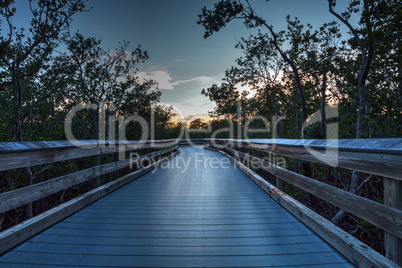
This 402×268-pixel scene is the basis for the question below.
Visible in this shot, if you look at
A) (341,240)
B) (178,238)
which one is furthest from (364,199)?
(178,238)

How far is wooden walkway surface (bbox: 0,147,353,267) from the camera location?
76.7 inches

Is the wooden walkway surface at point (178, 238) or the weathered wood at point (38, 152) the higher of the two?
the weathered wood at point (38, 152)

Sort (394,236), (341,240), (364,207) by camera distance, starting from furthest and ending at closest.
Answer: (341,240), (364,207), (394,236)

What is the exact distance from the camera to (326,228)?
7.21ft

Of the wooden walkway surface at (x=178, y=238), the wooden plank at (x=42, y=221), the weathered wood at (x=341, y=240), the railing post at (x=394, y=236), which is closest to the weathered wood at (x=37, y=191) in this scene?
the wooden plank at (x=42, y=221)

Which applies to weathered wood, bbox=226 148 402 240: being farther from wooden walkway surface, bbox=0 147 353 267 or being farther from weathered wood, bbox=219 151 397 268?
wooden walkway surface, bbox=0 147 353 267

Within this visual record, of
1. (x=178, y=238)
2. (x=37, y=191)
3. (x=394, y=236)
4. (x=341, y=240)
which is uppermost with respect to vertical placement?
(x=37, y=191)

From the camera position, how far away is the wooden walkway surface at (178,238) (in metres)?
1.95

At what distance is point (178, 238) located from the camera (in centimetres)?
239

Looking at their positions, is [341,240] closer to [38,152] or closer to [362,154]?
[362,154]

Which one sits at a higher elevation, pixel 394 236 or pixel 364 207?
pixel 364 207

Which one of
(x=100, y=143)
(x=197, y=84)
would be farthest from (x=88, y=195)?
(x=197, y=84)

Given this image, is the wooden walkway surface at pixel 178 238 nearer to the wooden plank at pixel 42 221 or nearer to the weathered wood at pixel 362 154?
the wooden plank at pixel 42 221

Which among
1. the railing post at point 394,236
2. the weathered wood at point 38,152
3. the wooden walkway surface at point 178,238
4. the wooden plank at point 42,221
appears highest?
the weathered wood at point 38,152
